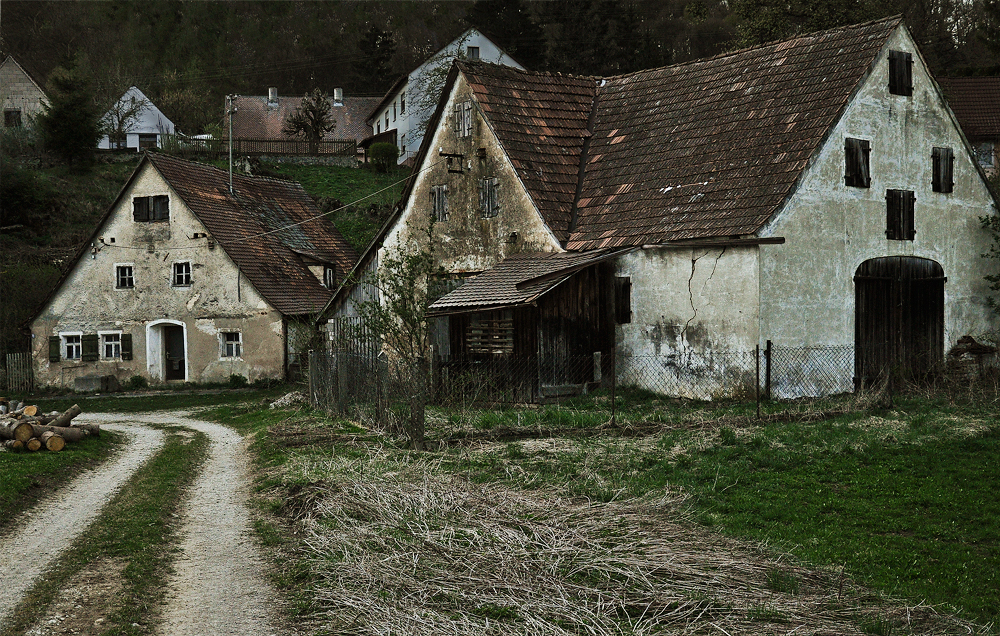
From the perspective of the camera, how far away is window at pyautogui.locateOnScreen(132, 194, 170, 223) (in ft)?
113

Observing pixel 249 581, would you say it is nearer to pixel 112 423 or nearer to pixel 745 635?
pixel 745 635

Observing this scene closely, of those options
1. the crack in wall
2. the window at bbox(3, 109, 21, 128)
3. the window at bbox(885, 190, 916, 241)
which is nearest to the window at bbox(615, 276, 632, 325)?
the crack in wall

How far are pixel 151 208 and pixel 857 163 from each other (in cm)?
2376

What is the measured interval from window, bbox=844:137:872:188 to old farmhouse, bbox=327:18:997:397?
5 centimetres

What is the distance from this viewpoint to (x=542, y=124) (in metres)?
26.2

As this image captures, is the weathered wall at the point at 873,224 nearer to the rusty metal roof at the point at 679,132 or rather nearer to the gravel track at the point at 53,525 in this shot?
the rusty metal roof at the point at 679,132

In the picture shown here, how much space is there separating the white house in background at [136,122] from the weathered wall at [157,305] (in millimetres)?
31641

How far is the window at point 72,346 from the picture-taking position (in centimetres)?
3388

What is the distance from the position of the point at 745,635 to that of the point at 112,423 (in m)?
20.1

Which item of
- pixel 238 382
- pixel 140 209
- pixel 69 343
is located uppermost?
pixel 140 209

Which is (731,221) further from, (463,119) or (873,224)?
(463,119)

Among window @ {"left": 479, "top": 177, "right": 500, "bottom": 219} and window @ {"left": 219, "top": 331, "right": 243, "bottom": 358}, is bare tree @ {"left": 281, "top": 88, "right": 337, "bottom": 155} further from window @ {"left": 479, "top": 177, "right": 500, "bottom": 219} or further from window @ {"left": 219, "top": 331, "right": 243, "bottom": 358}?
window @ {"left": 479, "top": 177, "right": 500, "bottom": 219}

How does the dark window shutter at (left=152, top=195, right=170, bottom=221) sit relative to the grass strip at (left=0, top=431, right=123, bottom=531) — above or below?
above

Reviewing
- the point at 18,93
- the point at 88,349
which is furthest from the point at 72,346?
the point at 18,93
